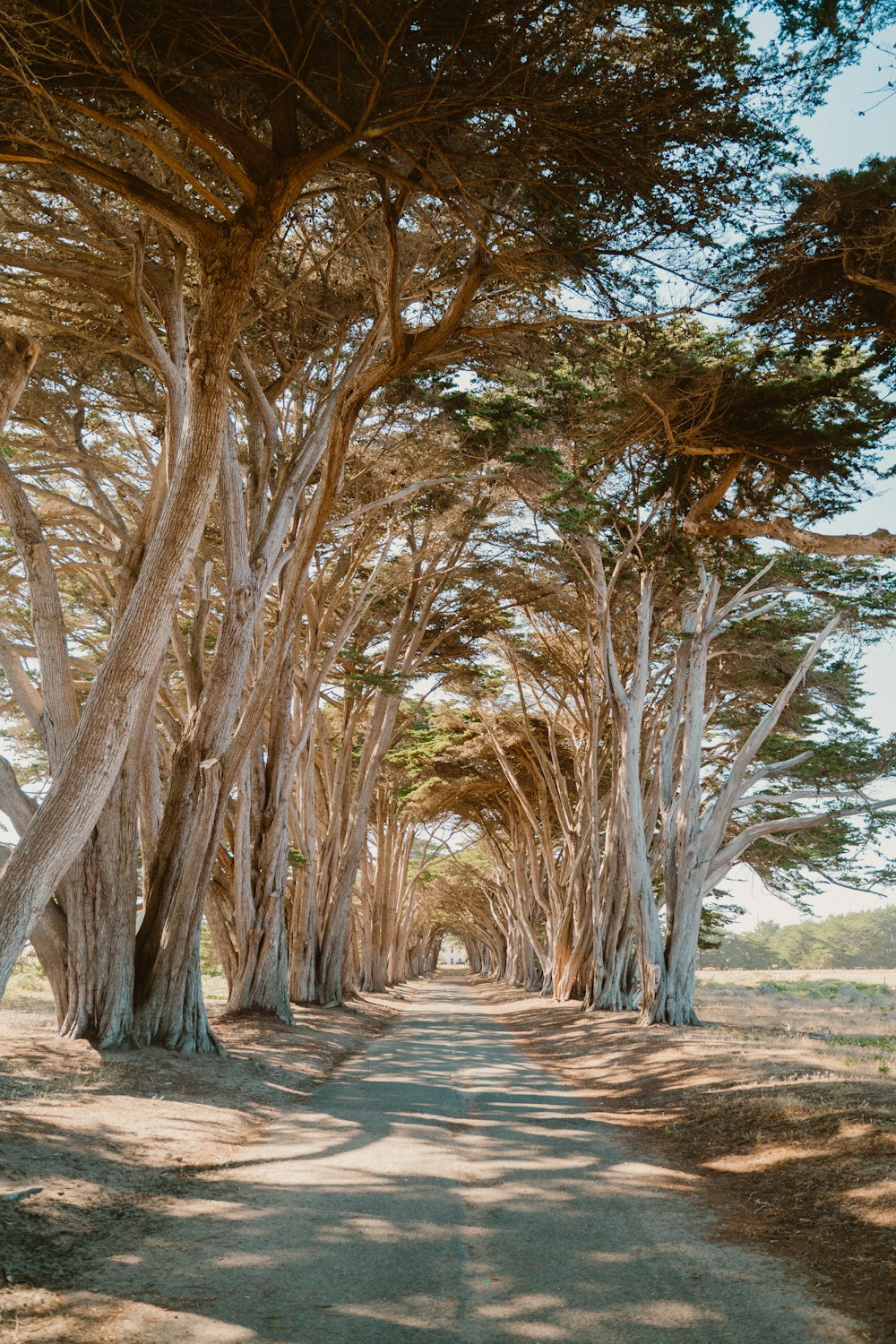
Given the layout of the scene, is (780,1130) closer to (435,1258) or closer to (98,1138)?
(435,1258)

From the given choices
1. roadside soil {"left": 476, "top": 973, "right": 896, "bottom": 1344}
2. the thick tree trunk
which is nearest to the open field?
roadside soil {"left": 476, "top": 973, "right": 896, "bottom": 1344}

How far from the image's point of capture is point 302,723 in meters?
13.7

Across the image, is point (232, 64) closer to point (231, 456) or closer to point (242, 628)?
point (231, 456)

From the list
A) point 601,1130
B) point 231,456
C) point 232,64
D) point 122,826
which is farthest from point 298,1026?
point 232,64

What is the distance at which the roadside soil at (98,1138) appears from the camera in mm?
3189

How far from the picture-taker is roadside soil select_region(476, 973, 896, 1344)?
3.67 m

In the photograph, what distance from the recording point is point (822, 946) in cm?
9450

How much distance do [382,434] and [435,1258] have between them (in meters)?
10.5

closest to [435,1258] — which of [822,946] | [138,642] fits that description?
[138,642]

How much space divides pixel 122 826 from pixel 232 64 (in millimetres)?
5719

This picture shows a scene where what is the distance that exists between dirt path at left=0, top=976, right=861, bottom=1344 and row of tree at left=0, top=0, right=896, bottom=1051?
181 cm

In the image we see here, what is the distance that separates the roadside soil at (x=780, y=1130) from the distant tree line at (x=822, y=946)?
3183 inches

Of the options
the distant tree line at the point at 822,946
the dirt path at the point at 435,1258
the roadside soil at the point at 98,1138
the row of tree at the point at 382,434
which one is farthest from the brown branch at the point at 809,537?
the distant tree line at the point at 822,946

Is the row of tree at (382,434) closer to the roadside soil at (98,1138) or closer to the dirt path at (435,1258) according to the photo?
the roadside soil at (98,1138)
